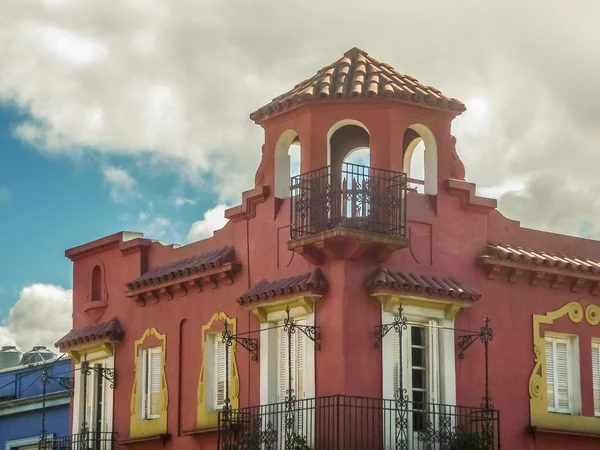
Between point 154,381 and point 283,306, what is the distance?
4708mm

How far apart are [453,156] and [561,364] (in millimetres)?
4296

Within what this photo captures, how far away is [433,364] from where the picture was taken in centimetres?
2450

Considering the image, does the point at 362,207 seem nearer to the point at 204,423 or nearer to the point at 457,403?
the point at 457,403

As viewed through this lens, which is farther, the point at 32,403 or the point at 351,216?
the point at 32,403

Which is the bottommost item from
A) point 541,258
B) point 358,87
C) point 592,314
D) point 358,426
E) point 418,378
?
point 358,426

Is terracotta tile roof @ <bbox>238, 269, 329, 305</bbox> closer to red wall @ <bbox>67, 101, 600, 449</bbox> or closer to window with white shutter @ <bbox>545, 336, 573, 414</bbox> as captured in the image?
red wall @ <bbox>67, 101, 600, 449</bbox>

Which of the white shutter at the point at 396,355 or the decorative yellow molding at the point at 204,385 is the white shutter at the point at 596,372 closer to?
the white shutter at the point at 396,355

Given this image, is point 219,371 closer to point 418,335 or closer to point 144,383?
point 144,383

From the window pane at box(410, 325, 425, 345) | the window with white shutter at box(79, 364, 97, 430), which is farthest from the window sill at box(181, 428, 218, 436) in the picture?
the window pane at box(410, 325, 425, 345)

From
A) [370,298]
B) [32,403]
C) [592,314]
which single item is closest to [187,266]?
[370,298]

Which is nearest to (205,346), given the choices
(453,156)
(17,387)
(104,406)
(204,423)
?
Answer: (204,423)

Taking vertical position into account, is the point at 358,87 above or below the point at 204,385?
above

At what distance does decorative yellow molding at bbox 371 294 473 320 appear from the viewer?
23.8 m

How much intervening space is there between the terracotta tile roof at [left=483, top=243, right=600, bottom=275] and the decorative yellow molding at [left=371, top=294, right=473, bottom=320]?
1.24 m
